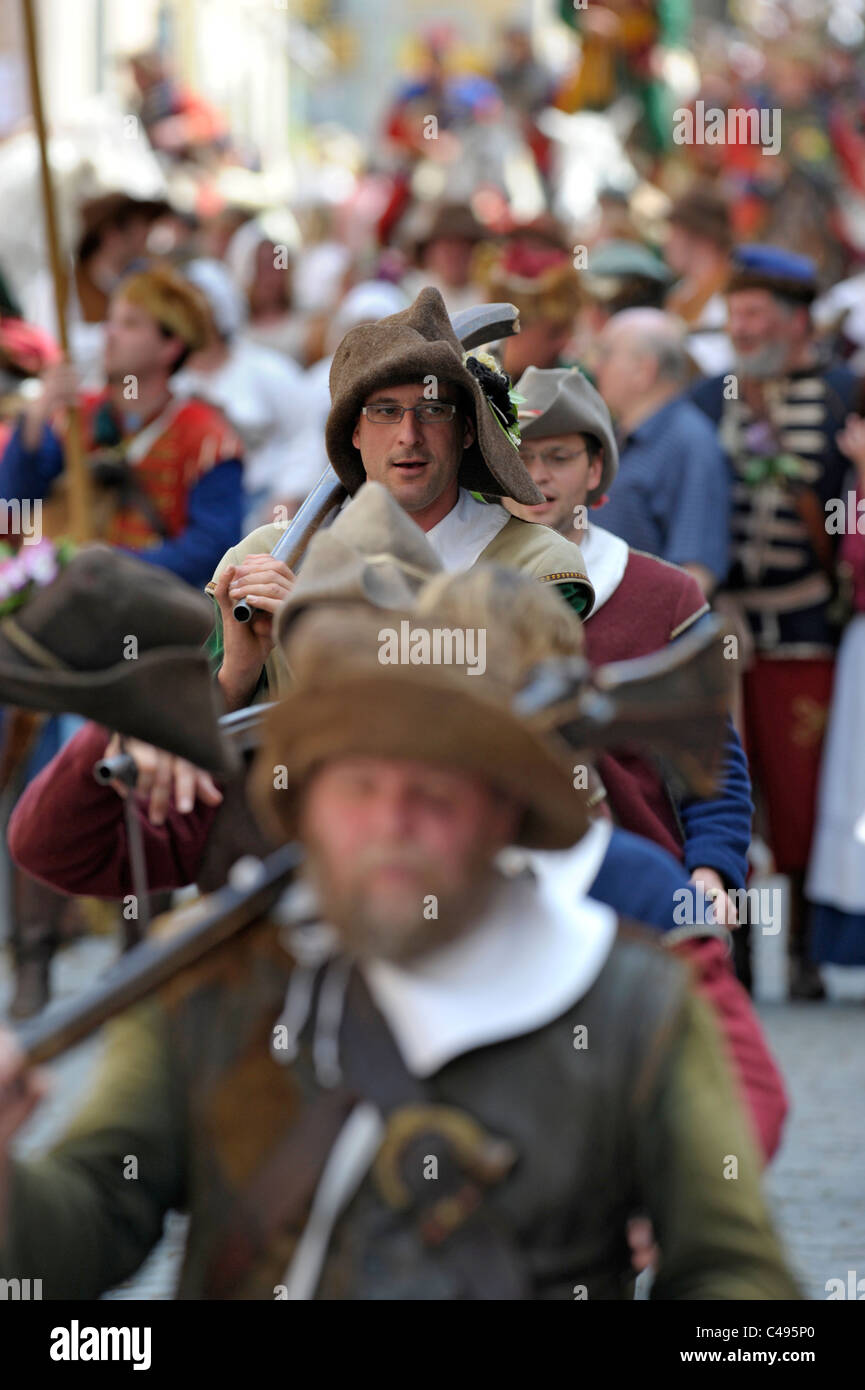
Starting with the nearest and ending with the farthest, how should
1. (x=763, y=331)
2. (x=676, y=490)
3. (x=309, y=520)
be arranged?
(x=309, y=520) → (x=676, y=490) → (x=763, y=331)

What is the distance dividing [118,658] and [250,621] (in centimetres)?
119

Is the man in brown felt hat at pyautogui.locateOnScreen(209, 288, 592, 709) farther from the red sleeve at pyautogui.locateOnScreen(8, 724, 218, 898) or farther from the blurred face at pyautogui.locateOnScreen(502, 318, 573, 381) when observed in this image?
the blurred face at pyautogui.locateOnScreen(502, 318, 573, 381)

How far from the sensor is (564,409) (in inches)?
203

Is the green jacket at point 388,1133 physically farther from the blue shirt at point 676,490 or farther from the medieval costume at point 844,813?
the medieval costume at point 844,813

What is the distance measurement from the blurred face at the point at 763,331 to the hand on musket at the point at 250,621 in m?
4.67

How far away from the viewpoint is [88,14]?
23.3m

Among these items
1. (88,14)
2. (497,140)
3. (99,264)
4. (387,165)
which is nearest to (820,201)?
(497,140)

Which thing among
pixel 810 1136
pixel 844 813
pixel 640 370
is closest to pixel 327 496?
pixel 810 1136

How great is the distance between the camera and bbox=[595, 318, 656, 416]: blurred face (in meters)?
8.40

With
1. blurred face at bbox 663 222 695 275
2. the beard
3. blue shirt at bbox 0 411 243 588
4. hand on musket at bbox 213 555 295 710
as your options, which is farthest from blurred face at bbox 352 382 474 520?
blurred face at bbox 663 222 695 275

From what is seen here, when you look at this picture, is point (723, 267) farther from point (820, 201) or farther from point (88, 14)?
point (88, 14)

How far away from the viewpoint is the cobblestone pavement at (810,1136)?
213 inches

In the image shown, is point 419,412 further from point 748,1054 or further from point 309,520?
point 748,1054

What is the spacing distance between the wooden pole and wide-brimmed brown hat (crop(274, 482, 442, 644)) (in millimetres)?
4971
